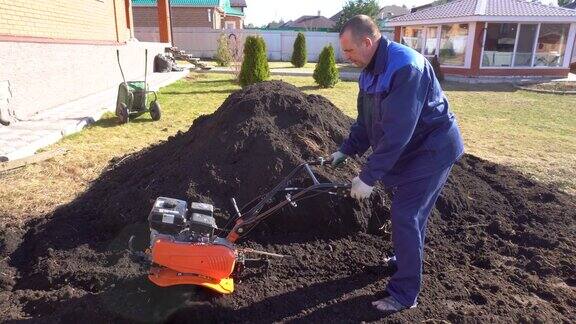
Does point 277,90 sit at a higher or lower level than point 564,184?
higher

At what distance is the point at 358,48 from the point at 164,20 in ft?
67.6

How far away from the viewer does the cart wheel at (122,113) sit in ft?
28.3

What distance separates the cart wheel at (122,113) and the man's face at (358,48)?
22.2 feet

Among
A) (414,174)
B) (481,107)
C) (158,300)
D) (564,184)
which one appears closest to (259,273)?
(158,300)

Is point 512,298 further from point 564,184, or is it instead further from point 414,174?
point 564,184

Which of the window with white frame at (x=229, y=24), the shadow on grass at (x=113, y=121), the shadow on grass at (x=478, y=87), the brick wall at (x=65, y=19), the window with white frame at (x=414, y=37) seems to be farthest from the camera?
Answer: the window with white frame at (x=229, y=24)

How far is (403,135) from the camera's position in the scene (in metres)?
2.64

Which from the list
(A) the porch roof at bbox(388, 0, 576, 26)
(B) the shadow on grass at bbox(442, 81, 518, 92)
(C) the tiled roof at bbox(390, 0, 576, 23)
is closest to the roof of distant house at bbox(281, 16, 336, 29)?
(A) the porch roof at bbox(388, 0, 576, 26)

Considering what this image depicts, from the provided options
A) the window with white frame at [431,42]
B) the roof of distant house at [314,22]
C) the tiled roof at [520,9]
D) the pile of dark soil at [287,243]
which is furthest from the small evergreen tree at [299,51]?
the roof of distant house at [314,22]

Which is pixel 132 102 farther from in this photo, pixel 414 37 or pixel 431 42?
pixel 414 37

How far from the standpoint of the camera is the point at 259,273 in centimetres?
341

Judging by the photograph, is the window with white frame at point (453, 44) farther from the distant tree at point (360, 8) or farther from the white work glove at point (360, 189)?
the distant tree at point (360, 8)

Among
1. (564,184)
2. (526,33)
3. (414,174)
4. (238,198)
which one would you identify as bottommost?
(564,184)

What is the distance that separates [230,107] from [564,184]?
15.2ft
